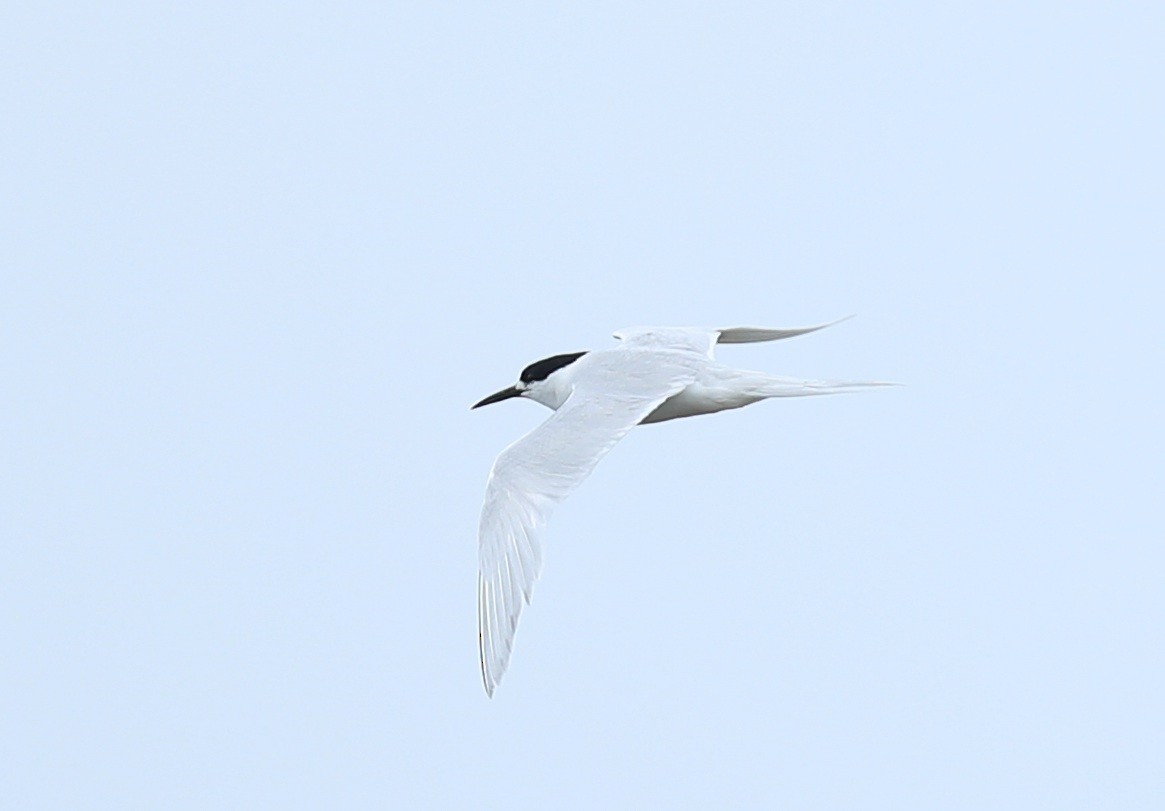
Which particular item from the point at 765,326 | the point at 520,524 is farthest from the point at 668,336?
the point at 520,524

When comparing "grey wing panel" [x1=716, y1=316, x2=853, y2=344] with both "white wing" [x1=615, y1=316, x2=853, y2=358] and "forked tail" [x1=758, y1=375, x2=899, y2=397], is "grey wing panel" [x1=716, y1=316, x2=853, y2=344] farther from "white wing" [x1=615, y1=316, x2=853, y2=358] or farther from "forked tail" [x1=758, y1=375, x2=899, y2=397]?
"forked tail" [x1=758, y1=375, x2=899, y2=397]

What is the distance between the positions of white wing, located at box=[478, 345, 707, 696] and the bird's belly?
0.09 m

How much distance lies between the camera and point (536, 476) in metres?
6.88

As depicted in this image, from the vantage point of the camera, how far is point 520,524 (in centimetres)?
670

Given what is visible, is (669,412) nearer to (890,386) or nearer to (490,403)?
(890,386)

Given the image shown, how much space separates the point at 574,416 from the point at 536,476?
1.72 feet

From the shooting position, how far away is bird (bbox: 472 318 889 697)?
21.6ft

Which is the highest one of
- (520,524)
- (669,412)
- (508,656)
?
(669,412)

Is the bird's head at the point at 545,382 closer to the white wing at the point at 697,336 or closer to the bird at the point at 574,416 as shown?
the bird at the point at 574,416

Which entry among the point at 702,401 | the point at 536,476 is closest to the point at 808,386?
the point at 702,401

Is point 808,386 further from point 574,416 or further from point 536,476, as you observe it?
point 536,476

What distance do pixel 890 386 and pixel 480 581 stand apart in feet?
7.33

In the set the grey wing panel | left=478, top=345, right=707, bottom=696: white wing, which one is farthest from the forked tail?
the grey wing panel

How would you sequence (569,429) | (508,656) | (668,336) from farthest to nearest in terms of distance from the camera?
(668,336) < (569,429) < (508,656)
